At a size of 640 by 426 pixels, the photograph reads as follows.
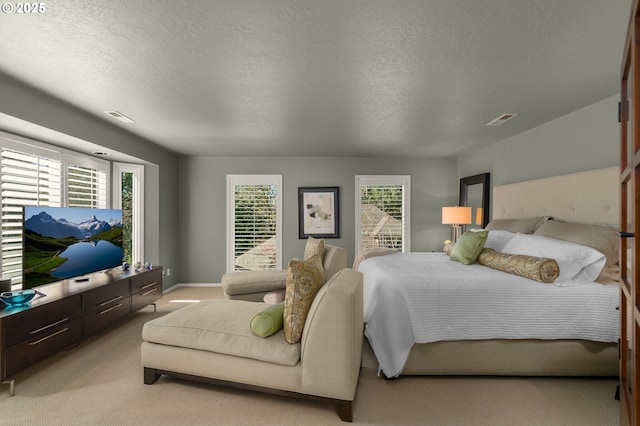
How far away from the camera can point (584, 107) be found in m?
3.11

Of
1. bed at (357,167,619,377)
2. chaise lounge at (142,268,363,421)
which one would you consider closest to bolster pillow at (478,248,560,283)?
bed at (357,167,619,377)

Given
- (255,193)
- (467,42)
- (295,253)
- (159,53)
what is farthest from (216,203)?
(467,42)

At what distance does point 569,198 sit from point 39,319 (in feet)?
15.6

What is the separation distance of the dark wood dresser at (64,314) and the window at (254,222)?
1.80 m

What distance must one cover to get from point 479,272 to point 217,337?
6.95 ft

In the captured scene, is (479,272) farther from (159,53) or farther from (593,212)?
(159,53)

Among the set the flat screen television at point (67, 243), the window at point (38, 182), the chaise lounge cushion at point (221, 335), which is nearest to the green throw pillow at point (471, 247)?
the chaise lounge cushion at point (221, 335)

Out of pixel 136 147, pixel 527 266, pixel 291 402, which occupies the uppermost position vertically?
pixel 136 147

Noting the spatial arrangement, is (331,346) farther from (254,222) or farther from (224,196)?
(224,196)

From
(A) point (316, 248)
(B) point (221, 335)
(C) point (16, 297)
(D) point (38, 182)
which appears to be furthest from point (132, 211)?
(B) point (221, 335)

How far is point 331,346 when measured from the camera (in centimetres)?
189

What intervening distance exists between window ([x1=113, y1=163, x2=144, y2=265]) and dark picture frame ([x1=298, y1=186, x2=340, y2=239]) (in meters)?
2.49

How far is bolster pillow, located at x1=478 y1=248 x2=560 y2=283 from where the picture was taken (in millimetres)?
2387

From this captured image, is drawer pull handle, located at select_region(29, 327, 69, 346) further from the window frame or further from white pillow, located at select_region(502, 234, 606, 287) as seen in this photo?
white pillow, located at select_region(502, 234, 606, 287)
